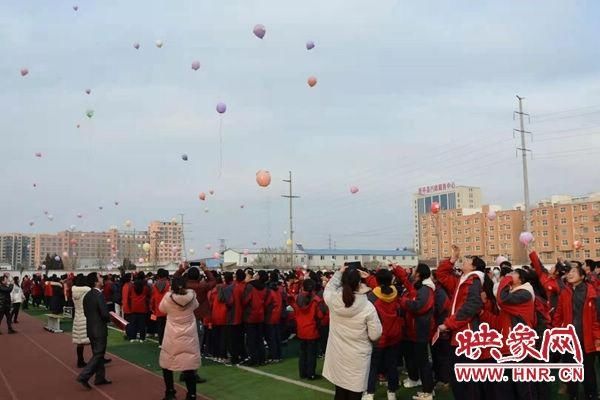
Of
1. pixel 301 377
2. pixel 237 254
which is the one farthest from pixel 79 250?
pixel 301 377

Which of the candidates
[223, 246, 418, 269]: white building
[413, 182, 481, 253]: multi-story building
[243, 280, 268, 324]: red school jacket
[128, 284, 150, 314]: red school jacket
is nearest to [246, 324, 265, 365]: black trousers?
[243, 280, 268, 324]: red school jacket

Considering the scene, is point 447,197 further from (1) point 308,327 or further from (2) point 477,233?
(1) point 308,327

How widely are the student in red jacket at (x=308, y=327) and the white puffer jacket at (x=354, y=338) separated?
327 cm

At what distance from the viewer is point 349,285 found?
465 cm

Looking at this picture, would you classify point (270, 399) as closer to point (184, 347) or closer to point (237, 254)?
point (184, 347)

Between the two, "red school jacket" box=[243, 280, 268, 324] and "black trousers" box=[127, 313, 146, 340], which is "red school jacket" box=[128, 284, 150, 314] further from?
"red school jacket" box=[243, 280, 268, 324]

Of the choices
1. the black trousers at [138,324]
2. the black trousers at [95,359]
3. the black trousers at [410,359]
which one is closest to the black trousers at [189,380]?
the black trousers at [95,359]

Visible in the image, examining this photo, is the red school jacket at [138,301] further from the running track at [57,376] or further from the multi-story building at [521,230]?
the multi-story building at [521,230]

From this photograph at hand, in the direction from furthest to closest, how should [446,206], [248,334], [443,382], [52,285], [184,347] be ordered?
1. [446,206]
2. [52,285]
3. [248,334]
4. [443,382]
5. [184,347]

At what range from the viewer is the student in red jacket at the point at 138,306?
39.8 feet

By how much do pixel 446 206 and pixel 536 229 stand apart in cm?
2368

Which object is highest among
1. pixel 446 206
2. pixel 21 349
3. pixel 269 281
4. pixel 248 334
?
pixel 446 206

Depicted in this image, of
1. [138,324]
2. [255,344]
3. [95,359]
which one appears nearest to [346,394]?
[95,359]

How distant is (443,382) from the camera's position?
7.39 m
